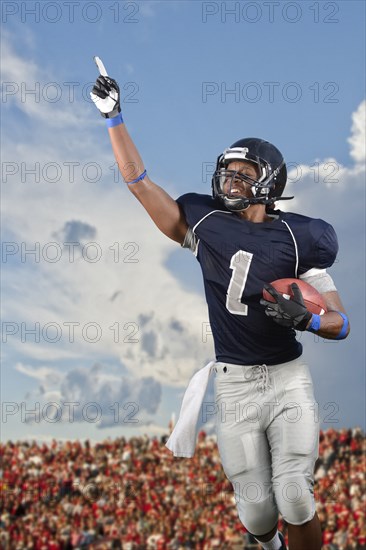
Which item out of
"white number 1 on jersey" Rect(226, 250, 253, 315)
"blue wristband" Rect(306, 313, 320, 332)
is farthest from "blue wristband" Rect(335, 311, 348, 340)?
"white number 1 on jersey" Rect(226, 250, 253, 315)

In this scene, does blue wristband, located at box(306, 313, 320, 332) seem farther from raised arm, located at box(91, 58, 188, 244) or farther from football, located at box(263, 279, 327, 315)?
raised arm, located at box(91, 58, 188, 244)

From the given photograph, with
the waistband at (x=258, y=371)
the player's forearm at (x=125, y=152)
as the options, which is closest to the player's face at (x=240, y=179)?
the player's forearm at (x=125, y=152)

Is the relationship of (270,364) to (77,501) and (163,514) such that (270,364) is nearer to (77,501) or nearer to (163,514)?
(163,514)

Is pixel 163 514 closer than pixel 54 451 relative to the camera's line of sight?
Yes

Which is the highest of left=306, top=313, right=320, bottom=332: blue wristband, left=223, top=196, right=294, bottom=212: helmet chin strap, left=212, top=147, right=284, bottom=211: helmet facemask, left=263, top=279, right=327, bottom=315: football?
left=212, top=147, right=284, bottom=211: helmet facemask

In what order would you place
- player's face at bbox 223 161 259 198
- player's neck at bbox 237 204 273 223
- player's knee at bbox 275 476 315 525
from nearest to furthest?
1. player's knee at bbox 275 476 315 525
2. player's face at bbox 223 161 259 198
3. player's neck at bbox 237 204 273 223

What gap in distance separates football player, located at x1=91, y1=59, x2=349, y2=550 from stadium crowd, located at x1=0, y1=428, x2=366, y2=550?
8.72m

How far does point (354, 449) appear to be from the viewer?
51.8ft

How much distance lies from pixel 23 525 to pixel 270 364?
12.2 metres

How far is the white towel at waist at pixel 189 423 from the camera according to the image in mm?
3846

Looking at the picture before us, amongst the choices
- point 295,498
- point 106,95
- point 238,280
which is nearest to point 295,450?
point 295,498

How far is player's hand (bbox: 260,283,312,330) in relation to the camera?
10.9 feet

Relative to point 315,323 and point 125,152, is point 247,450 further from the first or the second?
point 125,152

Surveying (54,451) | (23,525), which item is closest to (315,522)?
(23,525)
